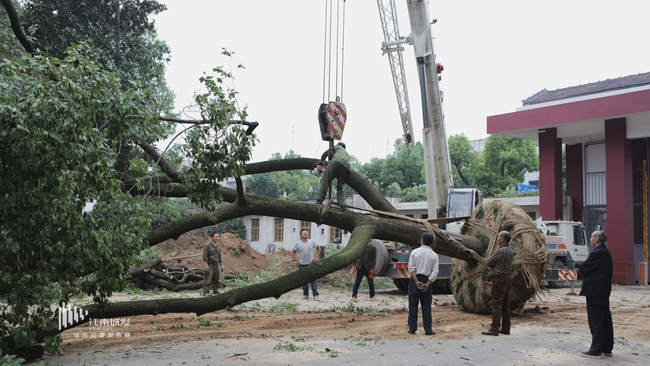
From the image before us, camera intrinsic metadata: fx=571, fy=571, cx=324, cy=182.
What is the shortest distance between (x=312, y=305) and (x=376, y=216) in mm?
3879

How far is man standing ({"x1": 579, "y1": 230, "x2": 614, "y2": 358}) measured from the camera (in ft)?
22.8

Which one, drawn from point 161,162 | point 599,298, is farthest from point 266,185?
point 599,298

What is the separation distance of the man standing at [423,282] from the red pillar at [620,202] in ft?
47.3

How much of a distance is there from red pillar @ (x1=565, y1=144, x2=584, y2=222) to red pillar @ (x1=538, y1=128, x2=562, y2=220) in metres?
1.46

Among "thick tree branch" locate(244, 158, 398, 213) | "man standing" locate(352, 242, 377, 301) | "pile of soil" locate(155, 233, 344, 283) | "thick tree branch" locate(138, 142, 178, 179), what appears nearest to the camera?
"thick tree branch" locate(138, 142, 178, 179)

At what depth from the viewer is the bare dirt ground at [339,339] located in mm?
6520

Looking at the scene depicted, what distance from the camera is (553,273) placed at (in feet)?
49.4

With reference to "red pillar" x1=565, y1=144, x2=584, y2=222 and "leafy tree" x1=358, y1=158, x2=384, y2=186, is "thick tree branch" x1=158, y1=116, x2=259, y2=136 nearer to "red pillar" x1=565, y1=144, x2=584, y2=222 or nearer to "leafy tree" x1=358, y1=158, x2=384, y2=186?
"red pillar" x1=565, y1=144, x2=584, y2=222

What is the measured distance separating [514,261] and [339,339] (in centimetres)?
357

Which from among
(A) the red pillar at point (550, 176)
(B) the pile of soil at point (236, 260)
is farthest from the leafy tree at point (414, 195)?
(B) the pile of soil at point (236, 260)

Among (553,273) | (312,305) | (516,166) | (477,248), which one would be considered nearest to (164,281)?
(312,305)

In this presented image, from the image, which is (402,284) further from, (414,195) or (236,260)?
(414,195)

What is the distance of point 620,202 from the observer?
65.3ft

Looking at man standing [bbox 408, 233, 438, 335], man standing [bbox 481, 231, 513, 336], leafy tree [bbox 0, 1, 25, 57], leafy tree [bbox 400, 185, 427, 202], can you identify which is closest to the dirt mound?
leafy tree [bbox 0, 1, 25, 57]
